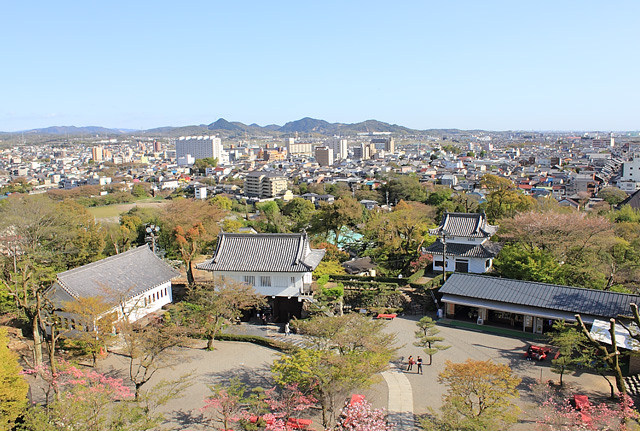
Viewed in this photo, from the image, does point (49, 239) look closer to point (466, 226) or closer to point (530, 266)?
point (466, 226)

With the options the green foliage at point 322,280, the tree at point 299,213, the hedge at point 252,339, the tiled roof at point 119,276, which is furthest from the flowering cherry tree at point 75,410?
the tree at point 299,213

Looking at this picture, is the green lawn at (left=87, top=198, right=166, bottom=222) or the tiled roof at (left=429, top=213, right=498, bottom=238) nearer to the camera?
the tiled roof at (left=429, top=213, right=498, bottom=238)

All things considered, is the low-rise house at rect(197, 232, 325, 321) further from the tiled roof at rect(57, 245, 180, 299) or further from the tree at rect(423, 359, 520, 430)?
the tree at rect(423, 359, 520, 430)

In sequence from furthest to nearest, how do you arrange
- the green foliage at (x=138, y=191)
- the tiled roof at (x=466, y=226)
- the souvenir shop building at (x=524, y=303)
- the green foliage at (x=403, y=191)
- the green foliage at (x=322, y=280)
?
1. the green foliage at (x=138, y=191)
2. the green foliage at (x=403, y=191)
3. the tiled roof at (x=466, y=226)
4. the green foliage at (x=322, y=280)
5. the souvenir shop building at (x=524, y=303)

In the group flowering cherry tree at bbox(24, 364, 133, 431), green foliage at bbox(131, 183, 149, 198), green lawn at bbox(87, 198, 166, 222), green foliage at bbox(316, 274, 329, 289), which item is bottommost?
green lawn at bbox(87, 198, 166, 222)

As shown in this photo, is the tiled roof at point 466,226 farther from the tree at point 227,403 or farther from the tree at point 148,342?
the tree at point 227,403

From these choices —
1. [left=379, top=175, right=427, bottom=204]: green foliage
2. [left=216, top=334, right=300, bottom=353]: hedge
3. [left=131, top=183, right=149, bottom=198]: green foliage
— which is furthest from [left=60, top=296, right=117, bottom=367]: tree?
[left=131, top=183, right=149, bottom=198]: green foliage
